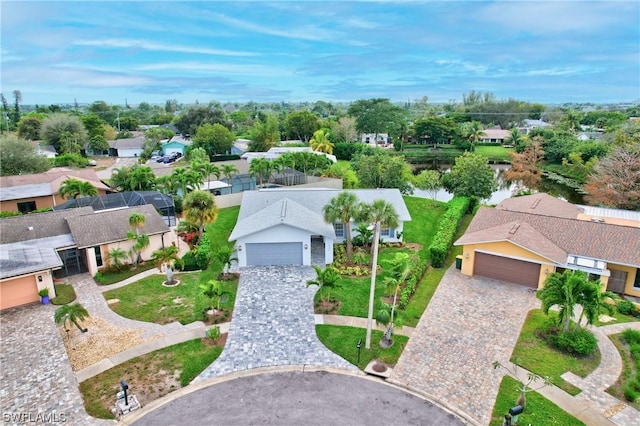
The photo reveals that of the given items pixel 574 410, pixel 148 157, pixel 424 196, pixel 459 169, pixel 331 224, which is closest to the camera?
pixel 574 410

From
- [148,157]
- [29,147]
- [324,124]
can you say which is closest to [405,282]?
[29,147]


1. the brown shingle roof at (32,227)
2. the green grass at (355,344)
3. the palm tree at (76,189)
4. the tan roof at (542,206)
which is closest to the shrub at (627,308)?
the tan roof at (542,206)

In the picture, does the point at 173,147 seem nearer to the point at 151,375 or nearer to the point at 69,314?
the point at 69,314

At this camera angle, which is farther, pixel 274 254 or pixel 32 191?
pixel 32 191

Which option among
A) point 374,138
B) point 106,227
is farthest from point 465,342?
point 374,138

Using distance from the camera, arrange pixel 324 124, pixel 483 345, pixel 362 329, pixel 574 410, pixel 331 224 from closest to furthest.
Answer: pixel 574 410, pixel 483 345, pixel 362 329, pixel 331 224, pixel 324 124

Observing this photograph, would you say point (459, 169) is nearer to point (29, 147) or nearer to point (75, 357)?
point (75, 357)

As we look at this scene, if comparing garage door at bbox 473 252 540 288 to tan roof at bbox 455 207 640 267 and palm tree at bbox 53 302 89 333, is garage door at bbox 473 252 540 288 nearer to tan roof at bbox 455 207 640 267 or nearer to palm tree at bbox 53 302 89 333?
tan roof at bbox 455 207 640 267
